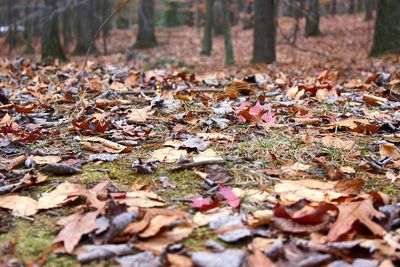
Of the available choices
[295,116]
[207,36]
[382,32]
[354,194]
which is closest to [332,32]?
[207,36]

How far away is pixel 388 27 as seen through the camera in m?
9.73

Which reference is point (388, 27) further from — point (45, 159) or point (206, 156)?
point (45, 159)

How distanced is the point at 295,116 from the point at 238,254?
212cm

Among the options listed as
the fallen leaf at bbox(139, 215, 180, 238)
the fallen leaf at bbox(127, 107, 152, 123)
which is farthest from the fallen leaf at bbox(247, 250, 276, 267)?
the fallen leaf at bbox(127, 107, 152, 123)

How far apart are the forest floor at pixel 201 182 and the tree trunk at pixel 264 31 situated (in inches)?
258

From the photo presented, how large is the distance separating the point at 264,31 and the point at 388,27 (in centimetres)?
259

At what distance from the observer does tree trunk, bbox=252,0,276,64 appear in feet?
33.9

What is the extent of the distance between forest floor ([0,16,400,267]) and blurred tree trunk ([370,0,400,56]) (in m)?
6.23

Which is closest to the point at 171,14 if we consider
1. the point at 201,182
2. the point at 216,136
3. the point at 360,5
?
the point at 360,5

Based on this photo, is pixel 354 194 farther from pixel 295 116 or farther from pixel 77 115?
pixel 77 115

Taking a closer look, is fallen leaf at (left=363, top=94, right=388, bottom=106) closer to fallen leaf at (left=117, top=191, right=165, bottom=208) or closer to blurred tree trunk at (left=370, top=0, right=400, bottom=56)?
fallen leaf at (left=117, top=191, right=165, bottom=208)

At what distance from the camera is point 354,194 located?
1.89 meters

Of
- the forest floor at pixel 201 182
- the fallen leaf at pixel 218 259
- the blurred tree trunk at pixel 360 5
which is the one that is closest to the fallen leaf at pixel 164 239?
the forest floor at pixel 201 182

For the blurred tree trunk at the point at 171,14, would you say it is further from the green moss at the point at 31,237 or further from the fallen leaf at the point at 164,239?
the fallen leaf at the point at 164,239
